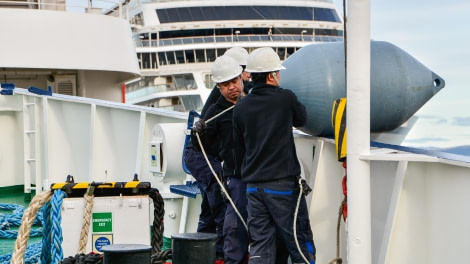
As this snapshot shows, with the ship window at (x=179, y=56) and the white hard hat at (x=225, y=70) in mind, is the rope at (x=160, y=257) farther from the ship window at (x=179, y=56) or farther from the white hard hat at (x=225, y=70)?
the ship window at (x=179, y=56)

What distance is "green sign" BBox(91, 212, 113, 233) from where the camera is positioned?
5070 mm

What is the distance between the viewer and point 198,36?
135ft

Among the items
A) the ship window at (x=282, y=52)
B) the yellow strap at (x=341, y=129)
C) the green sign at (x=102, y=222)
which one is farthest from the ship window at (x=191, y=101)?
the yellow strap at (x=341, y=129)

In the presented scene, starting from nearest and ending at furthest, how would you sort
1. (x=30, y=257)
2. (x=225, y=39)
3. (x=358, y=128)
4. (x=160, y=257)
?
(x=358, y=128), (x=160, y=257), (x=30, y=257), (x=225, y=39)

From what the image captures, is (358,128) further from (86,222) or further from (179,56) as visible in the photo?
(179,56)

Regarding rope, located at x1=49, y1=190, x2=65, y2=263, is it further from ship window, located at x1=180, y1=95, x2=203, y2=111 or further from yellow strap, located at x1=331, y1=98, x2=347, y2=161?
ship window, located at x1=180, y1=95, x2=203, y2=111

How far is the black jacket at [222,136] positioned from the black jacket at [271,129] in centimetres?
46

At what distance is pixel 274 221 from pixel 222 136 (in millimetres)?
841

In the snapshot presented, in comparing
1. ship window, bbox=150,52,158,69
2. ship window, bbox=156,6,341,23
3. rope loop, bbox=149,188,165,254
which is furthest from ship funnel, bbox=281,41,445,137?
ship window, bbox=150,52,158,69

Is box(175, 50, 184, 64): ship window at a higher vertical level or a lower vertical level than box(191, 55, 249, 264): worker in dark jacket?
higher

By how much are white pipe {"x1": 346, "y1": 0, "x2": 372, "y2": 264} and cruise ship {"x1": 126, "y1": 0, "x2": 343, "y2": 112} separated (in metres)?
36.6

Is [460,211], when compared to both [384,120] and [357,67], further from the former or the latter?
[384,120]

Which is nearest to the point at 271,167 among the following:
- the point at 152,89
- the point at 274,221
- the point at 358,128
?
the point at 274,221

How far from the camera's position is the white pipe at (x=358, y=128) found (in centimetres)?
367
